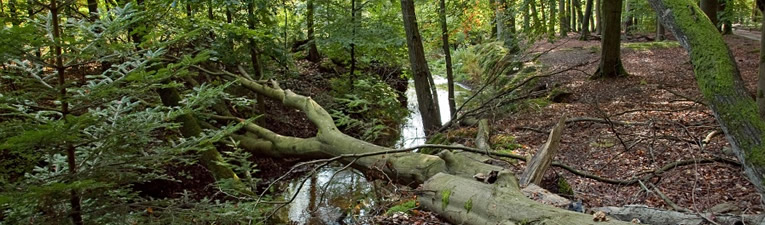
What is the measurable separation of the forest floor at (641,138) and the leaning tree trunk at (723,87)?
1.46 feet

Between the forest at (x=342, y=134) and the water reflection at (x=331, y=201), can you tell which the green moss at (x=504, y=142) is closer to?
the forest at (x=342, y=134)

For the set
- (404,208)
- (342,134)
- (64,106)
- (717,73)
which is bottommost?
(404,208)

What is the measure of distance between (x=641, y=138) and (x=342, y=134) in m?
3.98

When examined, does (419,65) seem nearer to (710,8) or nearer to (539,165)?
(539,165)

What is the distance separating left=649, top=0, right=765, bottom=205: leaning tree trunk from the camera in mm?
3561

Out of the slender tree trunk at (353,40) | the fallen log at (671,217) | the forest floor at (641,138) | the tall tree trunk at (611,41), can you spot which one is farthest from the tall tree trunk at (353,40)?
the fallen log at (671,217)

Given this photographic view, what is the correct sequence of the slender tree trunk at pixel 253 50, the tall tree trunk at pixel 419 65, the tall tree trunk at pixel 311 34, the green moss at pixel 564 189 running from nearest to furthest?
the green moss at pixel 564 189
the tall tree trunk at pixel 419 65
the slender tree trunk at pixel 253 50
the tall tree trunk at pixel 311 34

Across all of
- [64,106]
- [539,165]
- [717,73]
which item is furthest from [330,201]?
[717,73]

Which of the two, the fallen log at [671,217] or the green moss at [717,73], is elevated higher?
the green moss at [717,73]

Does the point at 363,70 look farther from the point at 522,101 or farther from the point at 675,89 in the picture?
the point at 675,89

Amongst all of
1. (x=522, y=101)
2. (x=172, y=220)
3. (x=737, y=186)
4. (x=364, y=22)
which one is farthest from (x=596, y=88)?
(x=172, y=220)

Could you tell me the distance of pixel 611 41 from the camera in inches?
462

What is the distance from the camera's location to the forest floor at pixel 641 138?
15.1 feet

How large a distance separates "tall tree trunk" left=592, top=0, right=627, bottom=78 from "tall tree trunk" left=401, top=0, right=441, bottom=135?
5.45 m
